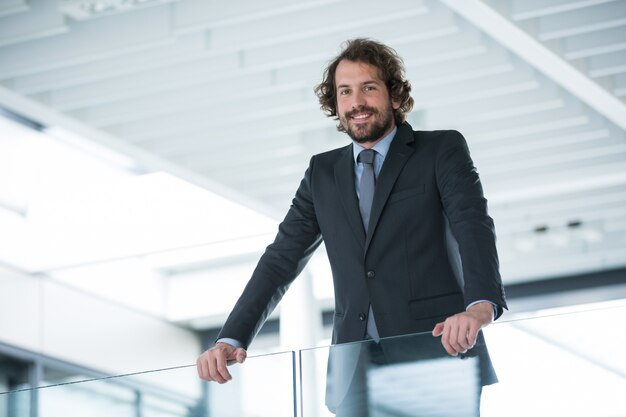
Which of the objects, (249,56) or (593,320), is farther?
(249,56)

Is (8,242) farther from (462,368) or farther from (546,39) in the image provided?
(462,368)

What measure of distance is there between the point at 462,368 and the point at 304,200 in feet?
2.19

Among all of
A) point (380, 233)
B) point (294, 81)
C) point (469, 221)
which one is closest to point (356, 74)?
point (380, 233)

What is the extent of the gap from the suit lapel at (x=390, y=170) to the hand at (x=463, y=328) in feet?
1.25

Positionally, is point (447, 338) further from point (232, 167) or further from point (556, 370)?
point (232, 167)

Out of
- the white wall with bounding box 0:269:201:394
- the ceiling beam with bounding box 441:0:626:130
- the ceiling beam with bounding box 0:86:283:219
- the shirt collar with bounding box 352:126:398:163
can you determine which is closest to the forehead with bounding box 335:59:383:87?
the shirt collar with bounding box 352:126:398:163

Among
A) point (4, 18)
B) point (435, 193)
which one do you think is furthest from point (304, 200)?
point (4, 18)

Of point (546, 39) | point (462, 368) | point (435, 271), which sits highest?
point (546, 39)

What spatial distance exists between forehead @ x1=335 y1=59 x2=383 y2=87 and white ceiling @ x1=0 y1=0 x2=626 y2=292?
3.68 m

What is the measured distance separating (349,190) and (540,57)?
4.67 m

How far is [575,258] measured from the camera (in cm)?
1173

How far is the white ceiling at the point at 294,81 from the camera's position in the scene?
6.75 m

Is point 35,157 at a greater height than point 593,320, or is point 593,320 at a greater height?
point 35,157

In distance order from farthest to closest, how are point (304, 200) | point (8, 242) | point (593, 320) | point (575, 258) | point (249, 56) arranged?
1. point (575, 258)
2. point (8, 242)
3. point (249, 56)
4. point (304, 200)
5. point (593, 320)
